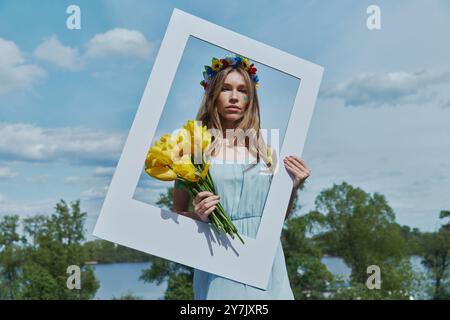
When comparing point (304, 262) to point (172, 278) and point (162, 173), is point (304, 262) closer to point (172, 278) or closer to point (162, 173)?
point (172, 278)

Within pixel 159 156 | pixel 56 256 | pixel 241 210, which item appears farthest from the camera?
pixel 56 256

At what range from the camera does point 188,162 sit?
6.27ft

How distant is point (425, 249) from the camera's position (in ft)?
27.8

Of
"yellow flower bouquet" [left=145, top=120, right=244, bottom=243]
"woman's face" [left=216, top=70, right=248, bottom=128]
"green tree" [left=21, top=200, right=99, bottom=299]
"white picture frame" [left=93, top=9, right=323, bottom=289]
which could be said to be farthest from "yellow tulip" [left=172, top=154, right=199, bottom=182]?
"green tree" [left=21, top=200, right=99, bottom=299]

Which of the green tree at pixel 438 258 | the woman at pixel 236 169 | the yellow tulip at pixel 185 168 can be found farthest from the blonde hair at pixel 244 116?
the green tree at pixel 438 258

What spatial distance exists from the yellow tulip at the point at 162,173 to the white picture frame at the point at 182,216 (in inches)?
1.6

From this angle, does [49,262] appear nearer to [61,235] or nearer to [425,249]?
[61,235]

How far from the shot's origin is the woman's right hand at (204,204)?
1897 mm

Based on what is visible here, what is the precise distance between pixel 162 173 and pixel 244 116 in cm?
39

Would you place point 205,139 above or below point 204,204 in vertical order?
above

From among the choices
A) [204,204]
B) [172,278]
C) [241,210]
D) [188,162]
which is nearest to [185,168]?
[188,162]

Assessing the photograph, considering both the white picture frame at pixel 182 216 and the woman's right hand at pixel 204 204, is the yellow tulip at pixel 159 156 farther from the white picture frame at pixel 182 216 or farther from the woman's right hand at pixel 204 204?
the woman's right hand at pixel 204 204

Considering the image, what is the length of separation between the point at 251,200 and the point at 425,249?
7177 millimetres
